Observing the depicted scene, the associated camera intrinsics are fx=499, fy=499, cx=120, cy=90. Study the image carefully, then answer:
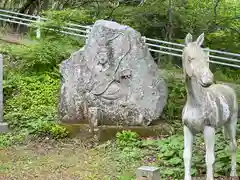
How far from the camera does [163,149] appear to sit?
317 inches

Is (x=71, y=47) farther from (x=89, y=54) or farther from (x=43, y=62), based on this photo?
(x=89, y=54)

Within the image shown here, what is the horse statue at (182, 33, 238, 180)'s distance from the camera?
18.6 feet

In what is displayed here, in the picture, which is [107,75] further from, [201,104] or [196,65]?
[196,65]

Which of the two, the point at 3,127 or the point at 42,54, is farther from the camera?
the point at 42,54

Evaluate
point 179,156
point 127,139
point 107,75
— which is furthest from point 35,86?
point 179,156

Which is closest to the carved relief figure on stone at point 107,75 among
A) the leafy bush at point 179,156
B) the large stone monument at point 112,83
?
the large stone monument at point 112,83

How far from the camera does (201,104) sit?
19.6 ft

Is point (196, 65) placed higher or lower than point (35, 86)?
higher

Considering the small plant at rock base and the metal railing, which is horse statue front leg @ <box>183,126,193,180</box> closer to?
the small plant at rock base

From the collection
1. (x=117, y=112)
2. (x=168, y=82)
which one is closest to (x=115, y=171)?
(x=117, y=112)

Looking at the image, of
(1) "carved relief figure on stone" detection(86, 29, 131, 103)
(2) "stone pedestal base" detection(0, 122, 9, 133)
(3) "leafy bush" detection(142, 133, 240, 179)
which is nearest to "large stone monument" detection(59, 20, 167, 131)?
(1) "carved relief figure on stone" detection(86, 29, 131, 103)

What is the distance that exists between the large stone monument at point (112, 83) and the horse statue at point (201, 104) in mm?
3021

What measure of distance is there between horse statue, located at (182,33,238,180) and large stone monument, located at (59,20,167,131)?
3021 millimetres

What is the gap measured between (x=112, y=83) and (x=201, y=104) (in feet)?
11.6
